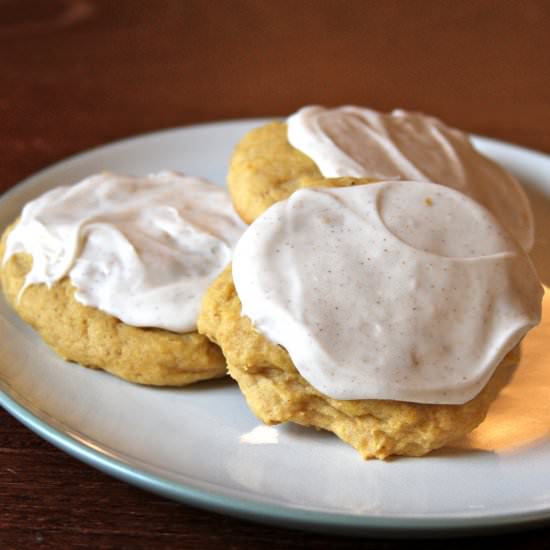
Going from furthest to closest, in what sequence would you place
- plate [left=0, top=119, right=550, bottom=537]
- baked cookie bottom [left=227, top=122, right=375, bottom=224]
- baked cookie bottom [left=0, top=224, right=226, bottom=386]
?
baked cookie bottom [left=227, top=122, right=375, bottom=224] → baked cookie bottom [left=0, top=224, right=226, bottom=386] → plate [left=0, top=119, right=550, bottom=537]

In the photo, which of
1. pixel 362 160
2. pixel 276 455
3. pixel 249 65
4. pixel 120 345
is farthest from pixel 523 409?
pixel 249 65

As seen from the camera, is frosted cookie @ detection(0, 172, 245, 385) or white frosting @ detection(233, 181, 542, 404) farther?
frosted cookie @ detection(0, 172, 245, 385)

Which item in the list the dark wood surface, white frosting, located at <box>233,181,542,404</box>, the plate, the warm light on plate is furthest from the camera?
the dark wood surface

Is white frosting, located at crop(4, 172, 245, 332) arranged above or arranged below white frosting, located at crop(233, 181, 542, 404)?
below

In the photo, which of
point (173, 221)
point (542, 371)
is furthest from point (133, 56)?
point (542, 371)

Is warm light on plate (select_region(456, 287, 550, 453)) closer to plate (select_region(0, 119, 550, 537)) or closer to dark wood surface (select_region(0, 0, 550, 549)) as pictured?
plate (select_region(0, 119, 550, 537))

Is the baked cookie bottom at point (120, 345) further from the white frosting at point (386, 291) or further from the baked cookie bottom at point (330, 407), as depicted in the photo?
the white frosting at point (386, 291)

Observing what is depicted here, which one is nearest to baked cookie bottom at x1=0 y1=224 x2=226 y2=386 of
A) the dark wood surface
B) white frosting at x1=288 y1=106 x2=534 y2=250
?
white frosting at x1=288 y1=106 x2=534 y2=250

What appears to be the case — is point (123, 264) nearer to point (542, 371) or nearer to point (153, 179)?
point (153, 179)
